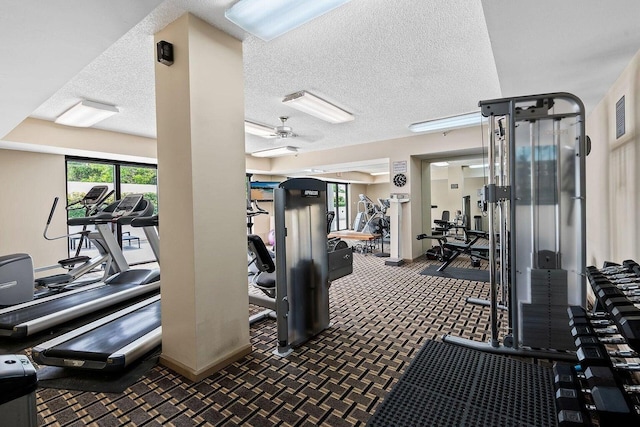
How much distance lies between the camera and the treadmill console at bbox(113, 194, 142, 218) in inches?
154

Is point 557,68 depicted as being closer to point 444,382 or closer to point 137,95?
point 444,382

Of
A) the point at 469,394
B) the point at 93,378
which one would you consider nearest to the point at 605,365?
the point at 469,394

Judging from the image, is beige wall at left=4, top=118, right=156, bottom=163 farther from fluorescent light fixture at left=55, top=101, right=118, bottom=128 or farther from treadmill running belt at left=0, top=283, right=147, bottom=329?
treadmill running belt at left=0, top=283, right=147, bottom=329

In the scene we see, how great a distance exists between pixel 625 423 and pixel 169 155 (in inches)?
112

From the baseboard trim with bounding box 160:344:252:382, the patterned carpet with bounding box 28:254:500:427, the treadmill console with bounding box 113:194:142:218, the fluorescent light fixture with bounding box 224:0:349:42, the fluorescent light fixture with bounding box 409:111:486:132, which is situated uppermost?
the fluorescent light fixture with bounding box 409:111:486:132

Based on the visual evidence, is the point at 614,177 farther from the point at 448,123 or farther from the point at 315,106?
the point at 315,106

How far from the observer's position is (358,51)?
270 centimetres

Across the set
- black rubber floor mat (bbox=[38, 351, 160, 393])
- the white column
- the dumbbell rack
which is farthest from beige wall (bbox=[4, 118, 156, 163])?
the dumbbell rack

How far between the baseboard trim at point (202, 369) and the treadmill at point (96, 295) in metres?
1.65

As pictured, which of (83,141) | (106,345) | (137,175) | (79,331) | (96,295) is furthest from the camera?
(137,175)

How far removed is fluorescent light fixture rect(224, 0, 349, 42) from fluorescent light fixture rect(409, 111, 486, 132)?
11.4 ft

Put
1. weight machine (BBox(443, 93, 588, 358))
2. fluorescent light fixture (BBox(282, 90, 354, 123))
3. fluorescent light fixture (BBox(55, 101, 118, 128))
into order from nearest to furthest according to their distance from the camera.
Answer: weight machine (BBox(443, 93, 588, 358)) < fluorescent light fixture (BBox(282, 90, 354, 123)) < fluorescent light fixture (BBox(55, 101, 118, 128))

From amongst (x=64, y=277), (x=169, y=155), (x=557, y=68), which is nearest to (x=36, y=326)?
(x=64, y=277)

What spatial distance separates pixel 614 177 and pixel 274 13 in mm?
3317
